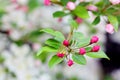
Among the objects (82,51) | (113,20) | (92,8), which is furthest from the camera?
(92,8)

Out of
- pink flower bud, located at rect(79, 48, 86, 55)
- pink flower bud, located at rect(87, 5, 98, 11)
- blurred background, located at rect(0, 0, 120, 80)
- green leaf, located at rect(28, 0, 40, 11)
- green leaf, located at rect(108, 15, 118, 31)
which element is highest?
pink flower bud, located at rect(79, 48, 86, 55)

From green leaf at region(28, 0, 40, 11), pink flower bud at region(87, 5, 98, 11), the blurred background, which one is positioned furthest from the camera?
green leaf at region(28, 0, 40, 11)

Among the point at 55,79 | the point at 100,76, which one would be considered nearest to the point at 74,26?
the point at 55,79

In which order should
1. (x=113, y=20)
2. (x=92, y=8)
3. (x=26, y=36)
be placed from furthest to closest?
(x=26, y=36) → (x=92, y=8) → (x=113, y=20)

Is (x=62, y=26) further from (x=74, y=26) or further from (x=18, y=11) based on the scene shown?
(x=74, y=26)

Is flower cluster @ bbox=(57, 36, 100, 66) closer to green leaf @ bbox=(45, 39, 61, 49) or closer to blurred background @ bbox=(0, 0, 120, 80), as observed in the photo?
green leaf @ bbox=(45, 39, 61, 49)

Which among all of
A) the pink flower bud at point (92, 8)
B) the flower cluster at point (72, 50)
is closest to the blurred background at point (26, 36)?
the pink flower bud at point (92, 8)

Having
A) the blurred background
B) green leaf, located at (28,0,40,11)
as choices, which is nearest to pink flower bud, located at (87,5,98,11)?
the blurred background

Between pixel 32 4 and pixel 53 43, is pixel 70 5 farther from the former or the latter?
pixel 32 4

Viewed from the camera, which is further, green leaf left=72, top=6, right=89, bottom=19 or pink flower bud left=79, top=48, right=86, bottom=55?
green leaf left=72, top=6, right=89, bottom=19

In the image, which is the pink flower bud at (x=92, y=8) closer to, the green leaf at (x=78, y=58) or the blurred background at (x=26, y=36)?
the green leaf at (x=78, y=58)

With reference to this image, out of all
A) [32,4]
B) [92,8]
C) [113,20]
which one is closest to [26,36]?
[32,4]

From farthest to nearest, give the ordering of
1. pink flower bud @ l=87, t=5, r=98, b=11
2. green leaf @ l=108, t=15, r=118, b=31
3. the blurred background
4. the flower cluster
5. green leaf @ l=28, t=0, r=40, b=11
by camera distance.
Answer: green leaf @ l=28, t=0, r=40, b=11 → the blurred background → pink flower bud @ l=87, t=5, r=98, b=11 → green leaf @ l=108, t=15, r=118, b=31 → the flower cluster
